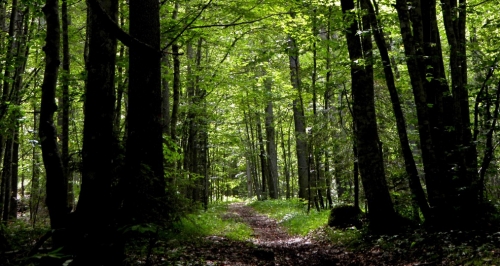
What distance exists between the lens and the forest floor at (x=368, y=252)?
20.0ft

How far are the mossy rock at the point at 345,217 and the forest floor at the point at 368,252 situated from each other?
128 centimetres

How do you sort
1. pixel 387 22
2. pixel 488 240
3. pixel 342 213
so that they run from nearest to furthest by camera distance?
1. pixel 488 240
2. pixel 387 22
3. pixel 342 213

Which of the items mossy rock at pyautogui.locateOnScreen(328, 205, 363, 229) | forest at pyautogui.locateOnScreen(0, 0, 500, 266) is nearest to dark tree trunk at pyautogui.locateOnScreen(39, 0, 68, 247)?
forest at pyautogui.locateOnScreen(0, 0, 500, 266)

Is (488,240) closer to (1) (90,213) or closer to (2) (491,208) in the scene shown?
(2) (491,208)

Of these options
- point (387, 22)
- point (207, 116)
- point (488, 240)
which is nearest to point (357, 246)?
point (488, 240)

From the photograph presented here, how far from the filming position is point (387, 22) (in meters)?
9.89

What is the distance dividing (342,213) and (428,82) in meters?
4.56

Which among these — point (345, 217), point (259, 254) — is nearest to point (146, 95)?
point (259, 254)

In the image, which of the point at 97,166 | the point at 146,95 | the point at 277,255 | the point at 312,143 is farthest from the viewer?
the point at 312,143

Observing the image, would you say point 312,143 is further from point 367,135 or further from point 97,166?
point 97,166

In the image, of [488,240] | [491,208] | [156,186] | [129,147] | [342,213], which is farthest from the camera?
[342,213]

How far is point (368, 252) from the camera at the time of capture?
8055mm

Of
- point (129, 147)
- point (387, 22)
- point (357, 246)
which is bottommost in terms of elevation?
point (357, 246)

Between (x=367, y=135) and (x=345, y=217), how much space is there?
9.52 feet
